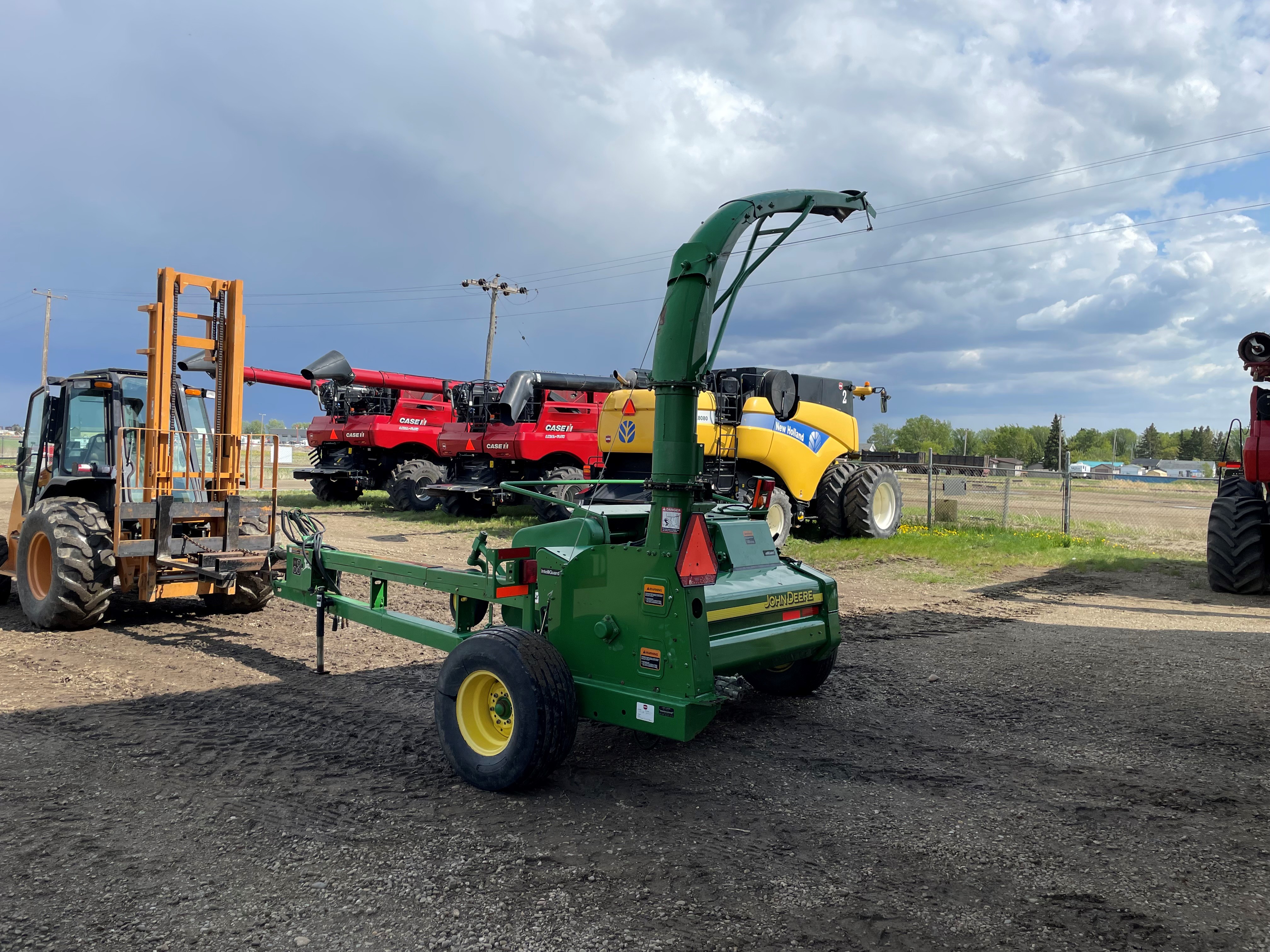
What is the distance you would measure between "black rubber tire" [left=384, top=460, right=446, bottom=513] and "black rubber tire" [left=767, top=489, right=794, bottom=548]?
30.6 ft

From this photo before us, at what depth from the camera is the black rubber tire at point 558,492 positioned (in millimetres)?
13164

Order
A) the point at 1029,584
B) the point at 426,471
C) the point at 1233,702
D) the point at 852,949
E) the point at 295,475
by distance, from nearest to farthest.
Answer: the point at 852,949
the point at 1233,702
the point at 1029,584
the point at 426,471
the point at 295,475

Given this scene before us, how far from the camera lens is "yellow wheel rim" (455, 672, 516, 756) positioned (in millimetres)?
4367

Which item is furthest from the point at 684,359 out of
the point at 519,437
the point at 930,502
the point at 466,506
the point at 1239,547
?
the point at 466,506

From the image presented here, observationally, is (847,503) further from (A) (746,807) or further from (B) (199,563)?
(A) (746,807)

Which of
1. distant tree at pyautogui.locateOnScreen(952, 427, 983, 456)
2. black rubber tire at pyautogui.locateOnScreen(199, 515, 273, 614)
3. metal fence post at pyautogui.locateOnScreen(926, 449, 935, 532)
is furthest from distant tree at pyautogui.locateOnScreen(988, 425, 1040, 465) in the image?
black rubber tire at pyautogui.locateOnScreen(199, 515, 273, 614)

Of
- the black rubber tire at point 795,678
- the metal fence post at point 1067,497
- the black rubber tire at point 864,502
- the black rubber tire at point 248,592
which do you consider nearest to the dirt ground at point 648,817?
the black rubber tire at point 795,678

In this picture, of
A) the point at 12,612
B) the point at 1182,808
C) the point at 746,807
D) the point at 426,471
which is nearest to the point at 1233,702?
the point at 1182,808

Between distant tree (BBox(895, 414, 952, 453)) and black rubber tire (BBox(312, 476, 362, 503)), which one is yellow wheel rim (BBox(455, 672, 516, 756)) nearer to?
black rubber tire (BBox(312, 476, 362, 503))

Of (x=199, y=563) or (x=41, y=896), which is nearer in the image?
(x=41, y=896)

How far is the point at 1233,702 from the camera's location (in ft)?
19.7

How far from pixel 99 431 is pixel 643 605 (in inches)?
260

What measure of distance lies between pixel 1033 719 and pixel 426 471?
16.5 m

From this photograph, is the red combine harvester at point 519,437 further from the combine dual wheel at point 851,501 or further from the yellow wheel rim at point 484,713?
the yellow wheel rim at point 484,713
